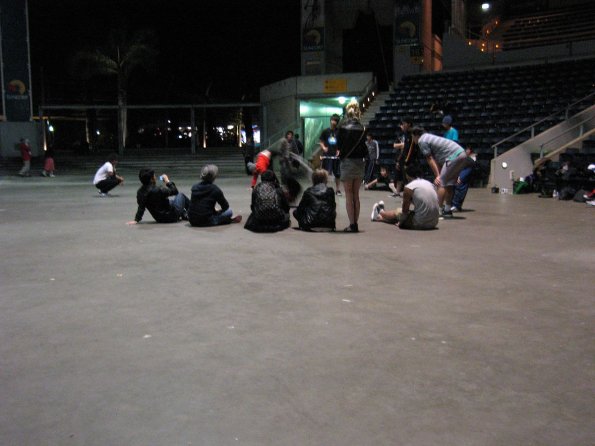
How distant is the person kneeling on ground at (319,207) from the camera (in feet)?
28.0

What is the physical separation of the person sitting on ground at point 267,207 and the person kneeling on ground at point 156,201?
1.64 m

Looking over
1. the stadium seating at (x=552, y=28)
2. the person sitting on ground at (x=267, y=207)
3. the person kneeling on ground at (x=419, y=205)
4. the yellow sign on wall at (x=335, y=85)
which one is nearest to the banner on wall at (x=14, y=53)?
the yellow sign on wall at (x=335, y=85)

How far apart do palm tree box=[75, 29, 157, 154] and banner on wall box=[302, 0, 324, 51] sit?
1201cm

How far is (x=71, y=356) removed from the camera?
354 centimetres

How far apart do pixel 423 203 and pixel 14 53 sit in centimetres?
2566

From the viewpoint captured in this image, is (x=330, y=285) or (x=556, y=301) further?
(x=330, y=285)

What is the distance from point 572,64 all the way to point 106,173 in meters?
17.3

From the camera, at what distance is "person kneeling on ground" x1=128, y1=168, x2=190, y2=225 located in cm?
938

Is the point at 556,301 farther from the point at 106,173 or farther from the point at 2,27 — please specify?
the point at 2,27

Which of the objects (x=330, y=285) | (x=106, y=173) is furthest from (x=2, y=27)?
(x=330, y=285)

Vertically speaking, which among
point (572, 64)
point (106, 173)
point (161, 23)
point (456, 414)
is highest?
point (161, 23)

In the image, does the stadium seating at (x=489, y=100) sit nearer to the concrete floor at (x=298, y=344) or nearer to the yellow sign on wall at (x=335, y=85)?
the yellow sign on wall at (x=335, y=85)

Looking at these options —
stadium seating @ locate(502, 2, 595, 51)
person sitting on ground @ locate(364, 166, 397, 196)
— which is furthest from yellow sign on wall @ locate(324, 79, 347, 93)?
person sitting on ground @ locate(364, 166, 397, 196)

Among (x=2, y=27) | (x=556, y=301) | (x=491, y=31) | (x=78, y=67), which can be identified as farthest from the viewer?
(x=78, y=67)
